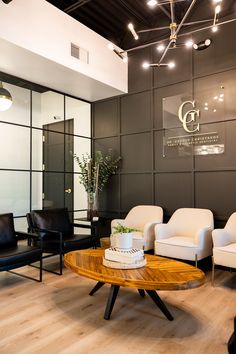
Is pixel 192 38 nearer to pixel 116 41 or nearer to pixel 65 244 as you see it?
pixel 116 41

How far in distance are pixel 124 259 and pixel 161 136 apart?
9.40ft

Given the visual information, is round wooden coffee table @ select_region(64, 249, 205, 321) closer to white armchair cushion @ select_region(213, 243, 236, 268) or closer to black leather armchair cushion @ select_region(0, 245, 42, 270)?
black leather armchair cushion @ select_region(0, 245, 42, 270)

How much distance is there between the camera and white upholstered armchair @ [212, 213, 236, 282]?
3.26 metres

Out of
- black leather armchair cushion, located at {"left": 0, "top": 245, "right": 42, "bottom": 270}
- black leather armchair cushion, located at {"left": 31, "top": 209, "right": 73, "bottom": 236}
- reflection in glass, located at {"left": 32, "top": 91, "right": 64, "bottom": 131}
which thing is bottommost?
black leather armchair cushion, located at {"left": 0, "top": 245, "right": 42, "bottom": 270}

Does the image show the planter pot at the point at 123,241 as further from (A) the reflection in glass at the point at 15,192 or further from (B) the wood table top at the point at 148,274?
(A) the reflection in glass at the point at 15,192

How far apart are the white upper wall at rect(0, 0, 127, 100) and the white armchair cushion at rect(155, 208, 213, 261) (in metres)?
2.73

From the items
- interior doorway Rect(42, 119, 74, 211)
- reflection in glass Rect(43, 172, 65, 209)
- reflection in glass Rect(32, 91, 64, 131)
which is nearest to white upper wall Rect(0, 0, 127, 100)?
reflection in glass Rect(32, 91, 64, 131)

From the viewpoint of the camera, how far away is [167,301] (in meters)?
2.94

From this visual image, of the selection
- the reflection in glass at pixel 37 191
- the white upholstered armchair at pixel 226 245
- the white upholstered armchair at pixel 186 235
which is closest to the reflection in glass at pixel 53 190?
the reflection in glass at pixel 37 191

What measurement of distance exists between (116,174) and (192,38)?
2.79 meters

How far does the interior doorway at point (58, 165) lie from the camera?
543 cm

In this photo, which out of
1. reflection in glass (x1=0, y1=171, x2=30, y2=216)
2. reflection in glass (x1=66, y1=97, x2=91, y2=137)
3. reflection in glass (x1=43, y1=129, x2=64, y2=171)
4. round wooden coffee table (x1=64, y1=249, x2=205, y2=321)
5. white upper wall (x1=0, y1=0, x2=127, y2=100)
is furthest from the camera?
reflection in glass (x1=66, y1=97, x2=91, y2=137)

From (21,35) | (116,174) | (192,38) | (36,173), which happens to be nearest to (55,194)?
(36,173)

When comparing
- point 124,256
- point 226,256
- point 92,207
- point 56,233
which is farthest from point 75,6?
point 226,256
